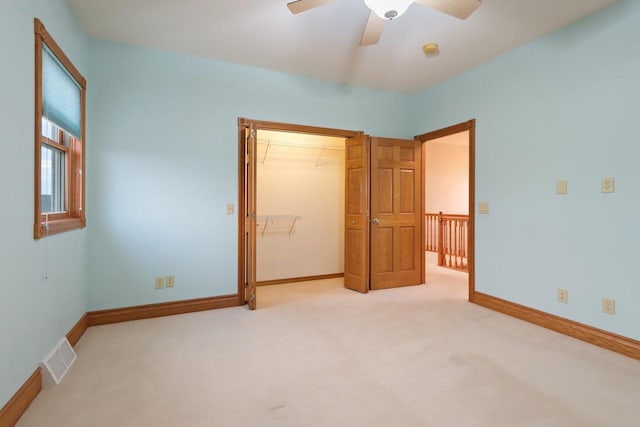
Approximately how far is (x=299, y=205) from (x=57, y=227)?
2947 millimetres

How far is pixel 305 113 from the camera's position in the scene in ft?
12.5

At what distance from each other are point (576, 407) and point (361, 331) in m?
1.46

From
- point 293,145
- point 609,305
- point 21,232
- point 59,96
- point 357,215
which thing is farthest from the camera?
point 293,145

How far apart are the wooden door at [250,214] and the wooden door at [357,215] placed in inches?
54.8

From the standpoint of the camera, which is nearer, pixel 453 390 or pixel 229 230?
pixel 453 390

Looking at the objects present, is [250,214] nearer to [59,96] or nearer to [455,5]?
[59,96]

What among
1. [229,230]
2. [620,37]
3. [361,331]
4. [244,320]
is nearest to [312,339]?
[361,331]

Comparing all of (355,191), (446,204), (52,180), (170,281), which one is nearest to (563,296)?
(355,191)

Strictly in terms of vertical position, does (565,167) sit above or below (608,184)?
above

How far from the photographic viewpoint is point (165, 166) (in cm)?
318

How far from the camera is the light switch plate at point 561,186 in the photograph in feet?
9.04

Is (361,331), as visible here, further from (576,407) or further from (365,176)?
(365,176)

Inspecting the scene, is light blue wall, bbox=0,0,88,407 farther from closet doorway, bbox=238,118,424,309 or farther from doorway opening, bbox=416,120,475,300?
doorway opening, bbox=416,120,475,300

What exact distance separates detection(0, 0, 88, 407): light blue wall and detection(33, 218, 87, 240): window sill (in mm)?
46
